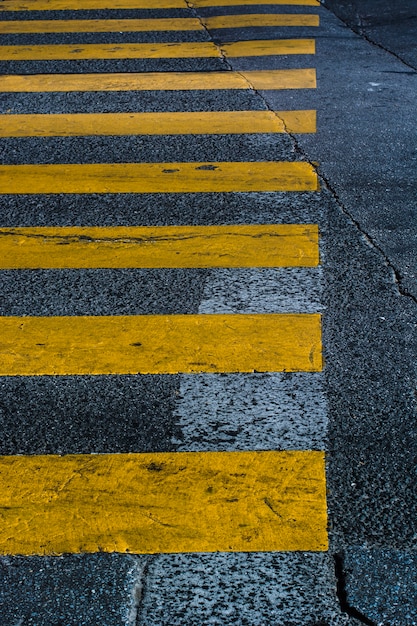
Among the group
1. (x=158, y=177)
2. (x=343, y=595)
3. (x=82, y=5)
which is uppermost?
(x=82, y=5)

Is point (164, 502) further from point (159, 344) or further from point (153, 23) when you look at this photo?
point (153, 23)

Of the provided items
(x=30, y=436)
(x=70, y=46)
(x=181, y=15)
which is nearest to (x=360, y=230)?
(x=30, y=436)

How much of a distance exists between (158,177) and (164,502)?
3082 mm

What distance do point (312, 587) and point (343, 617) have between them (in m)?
0.14

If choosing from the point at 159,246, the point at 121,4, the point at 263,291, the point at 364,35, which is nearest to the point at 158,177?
Result: the point at 159,246

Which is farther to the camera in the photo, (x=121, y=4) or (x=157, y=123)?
(x=121, y=4)

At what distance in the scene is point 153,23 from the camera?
9609mm

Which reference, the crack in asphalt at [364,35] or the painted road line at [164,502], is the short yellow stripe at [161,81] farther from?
the painted road line at [164,502]

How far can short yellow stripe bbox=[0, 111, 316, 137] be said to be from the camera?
6.51 metres

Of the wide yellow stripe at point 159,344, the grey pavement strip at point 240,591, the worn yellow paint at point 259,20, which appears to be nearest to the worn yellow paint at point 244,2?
the worn yellow paint at point 259,20

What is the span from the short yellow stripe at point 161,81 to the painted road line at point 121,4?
2.80m

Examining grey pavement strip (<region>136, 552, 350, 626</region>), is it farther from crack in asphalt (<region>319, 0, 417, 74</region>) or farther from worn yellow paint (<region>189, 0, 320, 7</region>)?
worn yellow paint (<region>189, 0, 320, 7</region>)

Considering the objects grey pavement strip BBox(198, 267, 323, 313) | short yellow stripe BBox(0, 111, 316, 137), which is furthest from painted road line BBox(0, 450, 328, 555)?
short yellow stripe BBox(0, 111, 316, 137)

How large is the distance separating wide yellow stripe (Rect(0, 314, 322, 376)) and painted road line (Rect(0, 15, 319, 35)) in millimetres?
5969
